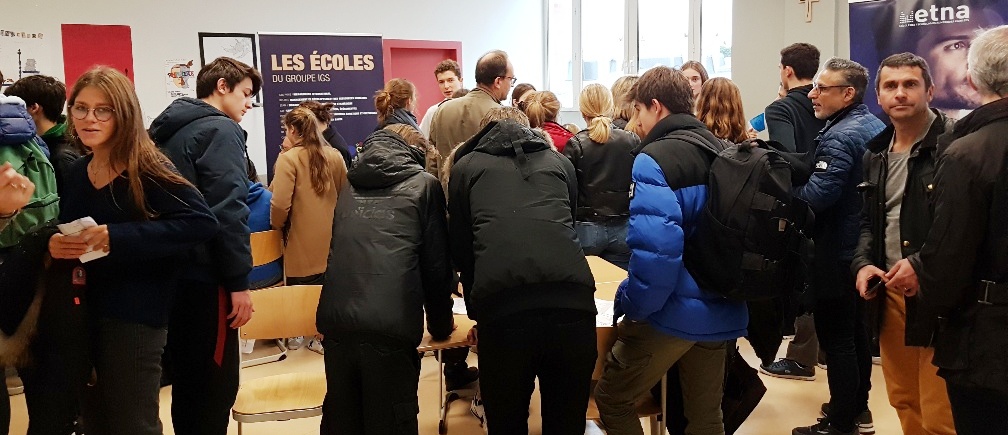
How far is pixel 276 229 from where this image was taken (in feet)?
15.4

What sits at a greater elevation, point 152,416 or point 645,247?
point 645,247

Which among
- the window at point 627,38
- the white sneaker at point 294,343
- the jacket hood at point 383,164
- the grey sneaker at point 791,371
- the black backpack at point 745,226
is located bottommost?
the grey sneaker at point 791,371

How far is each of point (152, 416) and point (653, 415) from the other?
164cm

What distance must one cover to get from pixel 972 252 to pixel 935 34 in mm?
3609

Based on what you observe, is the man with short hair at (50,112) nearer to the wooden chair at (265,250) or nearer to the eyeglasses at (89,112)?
the wooden chair at (265,250)

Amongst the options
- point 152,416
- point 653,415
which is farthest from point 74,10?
point 653,415

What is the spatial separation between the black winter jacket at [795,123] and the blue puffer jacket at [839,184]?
0.54 m

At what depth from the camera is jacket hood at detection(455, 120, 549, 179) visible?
8.23ft

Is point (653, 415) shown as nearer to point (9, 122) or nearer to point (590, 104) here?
point (590, 104)

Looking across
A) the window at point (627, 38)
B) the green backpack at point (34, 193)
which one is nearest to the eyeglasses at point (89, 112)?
the green backpack at point (34, 193)

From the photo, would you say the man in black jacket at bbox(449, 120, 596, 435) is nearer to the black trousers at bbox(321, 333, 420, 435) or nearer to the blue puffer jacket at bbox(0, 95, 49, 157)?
the black trousers at bbox(321, 333, 420, 435)

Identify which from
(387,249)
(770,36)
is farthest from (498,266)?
(770,36)

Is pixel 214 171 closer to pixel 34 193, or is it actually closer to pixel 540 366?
pixel 34 193

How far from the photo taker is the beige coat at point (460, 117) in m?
4.51
